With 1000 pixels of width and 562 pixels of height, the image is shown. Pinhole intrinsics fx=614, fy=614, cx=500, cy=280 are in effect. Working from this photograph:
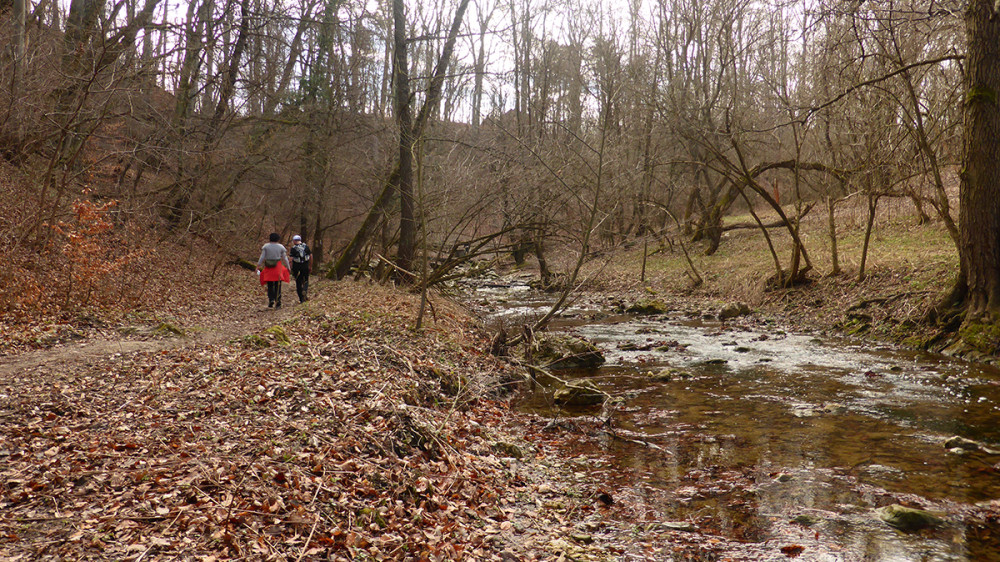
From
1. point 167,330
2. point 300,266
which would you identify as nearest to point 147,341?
point 167,330

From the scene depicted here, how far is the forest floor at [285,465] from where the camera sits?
4.08m

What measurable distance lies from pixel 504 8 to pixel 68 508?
64.9 feet

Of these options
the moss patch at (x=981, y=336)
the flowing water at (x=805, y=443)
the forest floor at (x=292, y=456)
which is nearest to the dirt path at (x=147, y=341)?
the forest floor at (x=292, y=456)

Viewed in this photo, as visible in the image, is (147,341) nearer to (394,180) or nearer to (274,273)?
(274,273)

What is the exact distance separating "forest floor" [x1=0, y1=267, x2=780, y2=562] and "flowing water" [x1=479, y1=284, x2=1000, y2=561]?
474 millimetres

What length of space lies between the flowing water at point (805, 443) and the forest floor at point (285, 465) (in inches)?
18.7

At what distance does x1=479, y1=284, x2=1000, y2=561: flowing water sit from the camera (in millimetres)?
5031

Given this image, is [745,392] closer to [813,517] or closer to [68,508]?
[813,517]

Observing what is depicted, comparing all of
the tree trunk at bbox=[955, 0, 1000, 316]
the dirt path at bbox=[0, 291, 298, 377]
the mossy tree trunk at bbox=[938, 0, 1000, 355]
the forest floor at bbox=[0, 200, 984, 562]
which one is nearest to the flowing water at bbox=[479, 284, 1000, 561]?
the forest floor at bbox=[0, 200, 984, 562]

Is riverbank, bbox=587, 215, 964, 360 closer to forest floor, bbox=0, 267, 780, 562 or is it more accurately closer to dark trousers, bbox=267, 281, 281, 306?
forest floor, bbox=0, 267, 780, 562

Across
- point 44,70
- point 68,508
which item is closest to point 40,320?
point 68,508

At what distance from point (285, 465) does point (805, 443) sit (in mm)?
5561

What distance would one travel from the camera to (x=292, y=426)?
5887 millimetres

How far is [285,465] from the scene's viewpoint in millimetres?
5047
